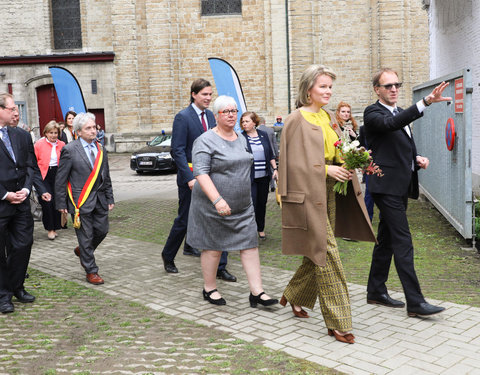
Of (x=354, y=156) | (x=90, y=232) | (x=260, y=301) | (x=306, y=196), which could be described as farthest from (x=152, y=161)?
(x=354, y=156)

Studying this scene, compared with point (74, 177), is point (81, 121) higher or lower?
higher

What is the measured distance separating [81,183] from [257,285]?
8.54 feet

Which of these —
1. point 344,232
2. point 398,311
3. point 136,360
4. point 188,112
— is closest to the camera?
point 136,360

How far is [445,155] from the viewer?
9.12m

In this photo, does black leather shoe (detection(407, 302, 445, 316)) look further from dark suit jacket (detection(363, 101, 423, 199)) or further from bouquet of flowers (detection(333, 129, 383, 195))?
bouquet of flowers (detection(333, 129, 383, 195))

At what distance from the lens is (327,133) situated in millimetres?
4797

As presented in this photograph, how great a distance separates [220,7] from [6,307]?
2632cm

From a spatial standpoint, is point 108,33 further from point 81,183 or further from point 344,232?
point 344,232

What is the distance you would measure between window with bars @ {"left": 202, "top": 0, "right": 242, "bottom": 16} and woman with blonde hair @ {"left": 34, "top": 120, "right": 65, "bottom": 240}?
2153 centimetres

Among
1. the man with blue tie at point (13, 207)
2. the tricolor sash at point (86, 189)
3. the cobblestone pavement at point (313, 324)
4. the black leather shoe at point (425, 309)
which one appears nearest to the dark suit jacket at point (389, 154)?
the black leather shoe at point (425, 309)

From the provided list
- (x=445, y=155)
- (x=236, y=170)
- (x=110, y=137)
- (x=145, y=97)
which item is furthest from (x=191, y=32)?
(x=236, y=170)

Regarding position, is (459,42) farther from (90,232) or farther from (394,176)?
Result: (90,232)

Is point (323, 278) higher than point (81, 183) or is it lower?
lower

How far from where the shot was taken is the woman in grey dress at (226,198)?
5.50 meters
